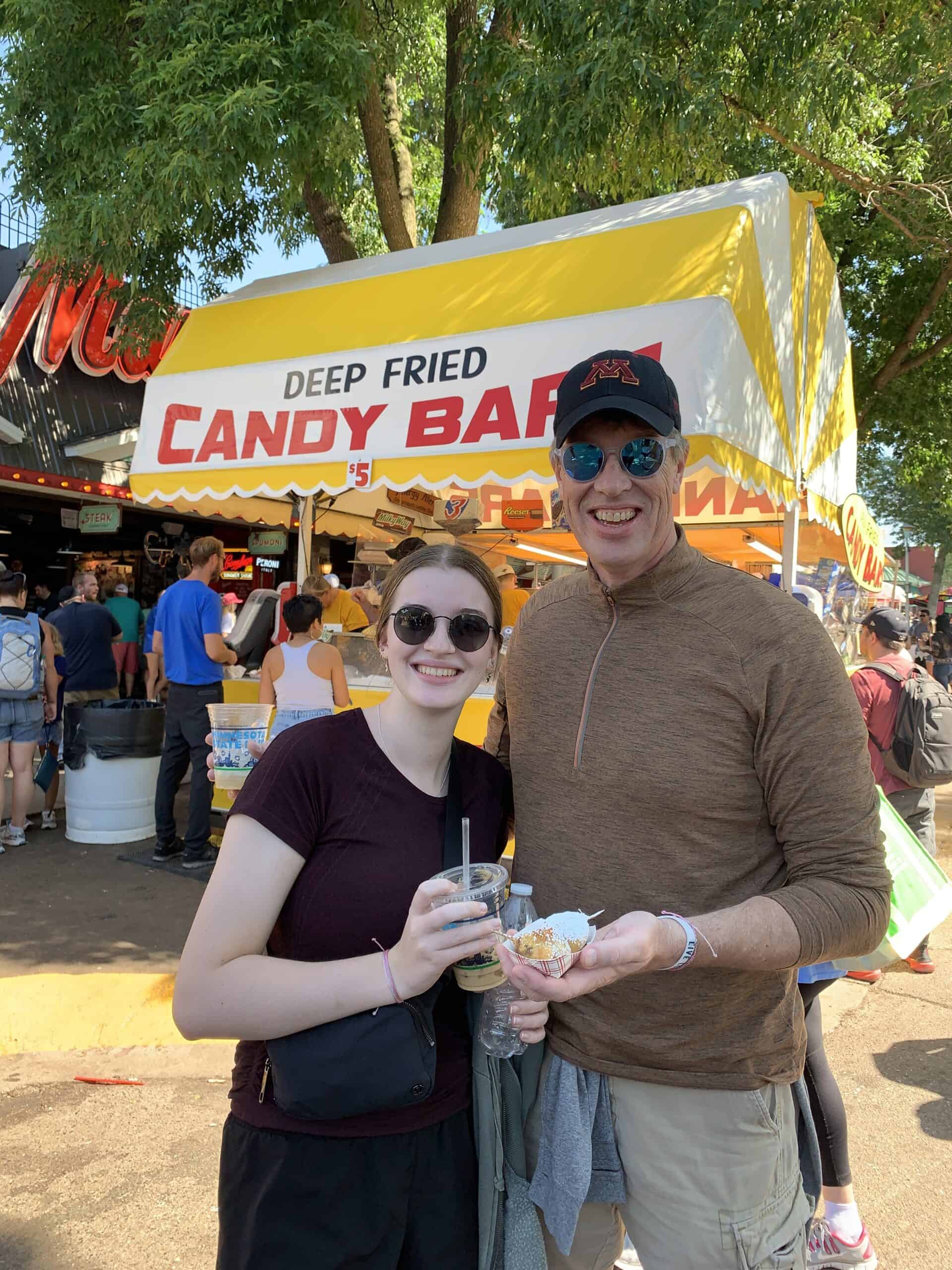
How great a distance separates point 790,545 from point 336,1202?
16.4 feet

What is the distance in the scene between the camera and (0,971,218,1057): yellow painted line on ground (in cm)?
374

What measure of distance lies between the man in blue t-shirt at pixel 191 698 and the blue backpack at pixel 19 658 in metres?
0.94

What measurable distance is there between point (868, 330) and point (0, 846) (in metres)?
13.0

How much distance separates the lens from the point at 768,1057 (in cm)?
153

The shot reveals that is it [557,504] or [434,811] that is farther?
[557,504]

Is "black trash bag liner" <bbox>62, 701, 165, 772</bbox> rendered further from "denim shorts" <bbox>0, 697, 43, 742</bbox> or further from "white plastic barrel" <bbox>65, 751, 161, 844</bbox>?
"denim shorts" <bbox>0, 697, 43, 742</bbox>

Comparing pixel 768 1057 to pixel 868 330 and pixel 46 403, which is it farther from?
pixel 868 330

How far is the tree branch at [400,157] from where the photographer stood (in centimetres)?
799

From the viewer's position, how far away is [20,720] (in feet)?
20.3

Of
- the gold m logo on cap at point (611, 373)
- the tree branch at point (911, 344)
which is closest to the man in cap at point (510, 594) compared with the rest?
the gold m logo on cap at point (611, 373)

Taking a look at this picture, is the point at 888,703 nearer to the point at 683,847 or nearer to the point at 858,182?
the point at 683,847

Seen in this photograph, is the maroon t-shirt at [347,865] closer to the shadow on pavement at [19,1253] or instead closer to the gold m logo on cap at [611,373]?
the gold m logo on cap at [611,373]

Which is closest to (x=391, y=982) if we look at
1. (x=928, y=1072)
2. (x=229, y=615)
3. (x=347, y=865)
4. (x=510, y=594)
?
(x=347, y=865)

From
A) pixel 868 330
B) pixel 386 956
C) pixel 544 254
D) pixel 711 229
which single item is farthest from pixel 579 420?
pixel 868 330
